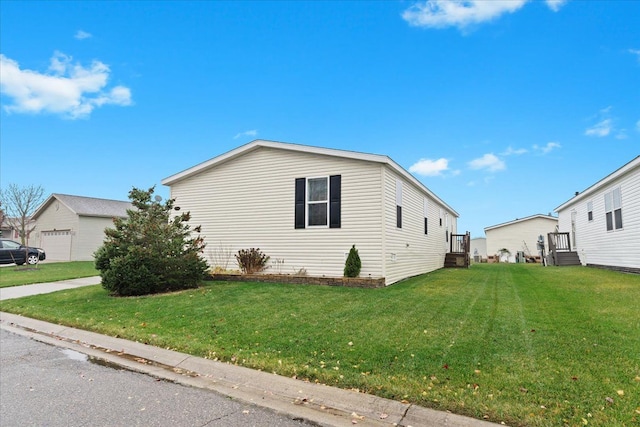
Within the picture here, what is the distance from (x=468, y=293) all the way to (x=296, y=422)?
22.6 feet

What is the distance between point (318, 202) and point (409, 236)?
3.88m

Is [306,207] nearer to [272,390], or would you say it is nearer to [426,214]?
[426,214]

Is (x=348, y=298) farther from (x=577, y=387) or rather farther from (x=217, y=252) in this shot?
(x=217, y=252)

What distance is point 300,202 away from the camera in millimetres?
11438

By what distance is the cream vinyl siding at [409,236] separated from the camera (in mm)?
10727

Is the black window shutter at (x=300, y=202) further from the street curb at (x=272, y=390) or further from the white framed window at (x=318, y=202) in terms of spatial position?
the street curb at (x=272, y=390)

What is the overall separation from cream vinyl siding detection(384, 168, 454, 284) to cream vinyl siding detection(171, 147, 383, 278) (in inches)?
22.3

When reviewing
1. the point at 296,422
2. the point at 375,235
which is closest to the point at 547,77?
the point at 375,235

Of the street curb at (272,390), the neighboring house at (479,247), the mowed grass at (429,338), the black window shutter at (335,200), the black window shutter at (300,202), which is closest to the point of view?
the street curb at (272,390)

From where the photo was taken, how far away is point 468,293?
8844 mm

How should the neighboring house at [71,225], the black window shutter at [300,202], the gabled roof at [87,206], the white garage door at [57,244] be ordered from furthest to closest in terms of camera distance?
the gabled roof at [87,206] → the white garage door at [57,244] → the neighboring house at [71,225] → the black window shutter at [300,202]

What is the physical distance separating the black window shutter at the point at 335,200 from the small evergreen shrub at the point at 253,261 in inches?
101

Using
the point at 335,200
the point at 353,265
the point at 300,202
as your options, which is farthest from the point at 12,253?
the point at 353,265

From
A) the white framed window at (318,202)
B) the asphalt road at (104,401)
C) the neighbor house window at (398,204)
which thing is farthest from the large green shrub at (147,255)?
the neighbor house window at (398,204)
